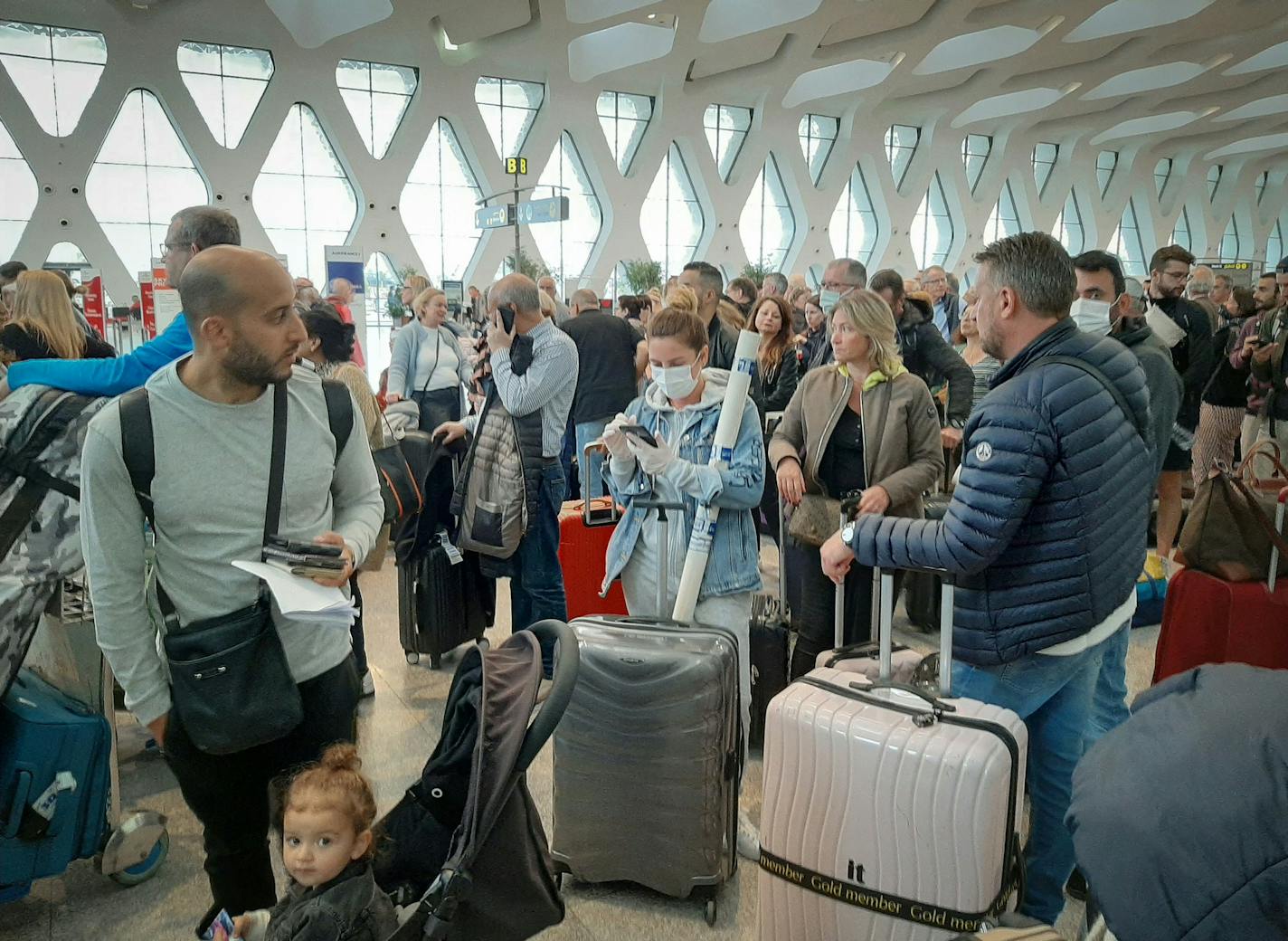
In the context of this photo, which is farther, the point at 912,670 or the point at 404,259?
the point at 404,259

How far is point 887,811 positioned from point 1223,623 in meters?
2.34

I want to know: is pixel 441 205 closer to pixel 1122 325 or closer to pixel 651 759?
pixel 1122 325

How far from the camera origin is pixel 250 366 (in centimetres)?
190

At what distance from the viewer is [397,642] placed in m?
5.03

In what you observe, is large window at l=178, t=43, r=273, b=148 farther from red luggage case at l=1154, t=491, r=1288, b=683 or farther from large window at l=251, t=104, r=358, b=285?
red luggage case at l=1154, t=491, r=1288, b=683

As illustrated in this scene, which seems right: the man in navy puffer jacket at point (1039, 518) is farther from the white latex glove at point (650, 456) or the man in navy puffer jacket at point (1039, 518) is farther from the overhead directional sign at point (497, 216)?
the overhead directional sign at point (497, 216)

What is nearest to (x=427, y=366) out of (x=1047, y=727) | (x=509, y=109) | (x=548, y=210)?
(x=548, y=210)

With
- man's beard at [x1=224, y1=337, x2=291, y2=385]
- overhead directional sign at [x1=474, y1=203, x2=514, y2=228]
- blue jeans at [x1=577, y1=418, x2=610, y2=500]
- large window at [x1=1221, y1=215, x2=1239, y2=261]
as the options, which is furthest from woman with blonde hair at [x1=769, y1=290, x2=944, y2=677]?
large window at [x1=1221, y1=215, x2=1239, y2=261]

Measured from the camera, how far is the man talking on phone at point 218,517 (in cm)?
187

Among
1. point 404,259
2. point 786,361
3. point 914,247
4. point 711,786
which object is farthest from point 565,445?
point 914,247

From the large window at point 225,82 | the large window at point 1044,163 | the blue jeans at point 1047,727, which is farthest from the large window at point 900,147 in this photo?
the blue jeans at point 1047,727

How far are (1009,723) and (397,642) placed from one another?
3.70m

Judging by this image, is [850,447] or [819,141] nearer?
[850,447]

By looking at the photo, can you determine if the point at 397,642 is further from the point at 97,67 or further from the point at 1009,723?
the point at 97,67
